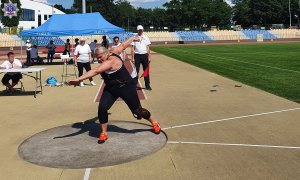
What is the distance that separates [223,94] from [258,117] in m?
3.23

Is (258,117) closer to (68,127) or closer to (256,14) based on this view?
(68,127)

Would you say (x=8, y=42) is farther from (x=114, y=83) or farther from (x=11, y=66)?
(x=114, y=83)

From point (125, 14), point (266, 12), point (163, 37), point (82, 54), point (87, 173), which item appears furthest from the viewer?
point (125, 14)

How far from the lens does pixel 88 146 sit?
640 cm

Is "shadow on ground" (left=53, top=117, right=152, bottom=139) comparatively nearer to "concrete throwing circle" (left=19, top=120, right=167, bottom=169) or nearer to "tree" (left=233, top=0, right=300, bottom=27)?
"concrete throwing circle" (left=19, top=120, right=167, bottom=169)

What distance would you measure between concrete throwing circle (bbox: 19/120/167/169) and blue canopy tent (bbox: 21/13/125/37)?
681 inches

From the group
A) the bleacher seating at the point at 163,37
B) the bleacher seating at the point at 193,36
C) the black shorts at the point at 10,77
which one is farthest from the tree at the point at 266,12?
the black shorts at the point at 10,77

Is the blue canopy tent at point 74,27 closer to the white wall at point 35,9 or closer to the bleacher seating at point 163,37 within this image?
the bleacher seating at point 163,37

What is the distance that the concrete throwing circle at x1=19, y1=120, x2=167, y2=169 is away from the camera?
5707 mm

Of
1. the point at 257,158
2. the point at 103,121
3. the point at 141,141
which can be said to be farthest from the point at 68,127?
the point at 257,158

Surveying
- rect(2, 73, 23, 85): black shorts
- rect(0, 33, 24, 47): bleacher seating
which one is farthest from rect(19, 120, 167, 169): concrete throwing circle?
rect(0, 33, 24, 47): bleacher seating

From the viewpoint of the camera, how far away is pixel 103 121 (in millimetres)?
6594

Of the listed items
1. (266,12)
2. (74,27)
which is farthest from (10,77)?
(266,12)

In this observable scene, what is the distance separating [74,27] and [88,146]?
1929 centimetres
